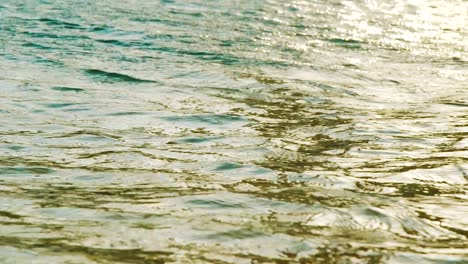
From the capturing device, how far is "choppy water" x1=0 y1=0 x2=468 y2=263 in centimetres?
339

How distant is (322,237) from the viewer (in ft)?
11.1

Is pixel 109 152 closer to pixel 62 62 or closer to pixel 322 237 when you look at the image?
pixel 322 237

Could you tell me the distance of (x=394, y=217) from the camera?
371cm

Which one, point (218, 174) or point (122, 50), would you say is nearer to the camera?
point (218, 174)

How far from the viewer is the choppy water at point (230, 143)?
3.39 meters

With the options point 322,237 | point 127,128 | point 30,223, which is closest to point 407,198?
point 322,237

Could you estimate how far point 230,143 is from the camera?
17.8ft

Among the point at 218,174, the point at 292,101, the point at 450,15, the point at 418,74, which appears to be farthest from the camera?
the point at 450,15

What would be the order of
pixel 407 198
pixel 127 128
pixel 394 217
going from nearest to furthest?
pixel 394 217 → pixel 407 198 → pixel 127 128

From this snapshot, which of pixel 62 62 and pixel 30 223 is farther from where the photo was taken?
pixel 62 62

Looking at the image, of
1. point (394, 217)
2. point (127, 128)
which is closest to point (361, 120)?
point (127, 128)

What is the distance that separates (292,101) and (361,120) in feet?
3.53

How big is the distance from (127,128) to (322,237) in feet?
9.30

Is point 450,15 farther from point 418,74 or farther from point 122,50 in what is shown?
point 122,50
